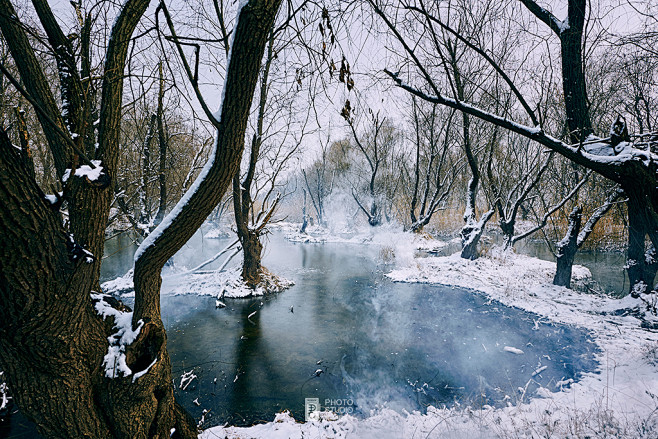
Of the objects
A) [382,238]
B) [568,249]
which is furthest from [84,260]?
[382,238]

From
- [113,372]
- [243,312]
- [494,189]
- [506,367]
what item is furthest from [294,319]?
[494,189]

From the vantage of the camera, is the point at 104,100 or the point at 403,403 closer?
the point at 104,100

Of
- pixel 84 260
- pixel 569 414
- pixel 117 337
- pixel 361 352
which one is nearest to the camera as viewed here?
pixel 84 260

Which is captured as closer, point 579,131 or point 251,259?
point 579,131

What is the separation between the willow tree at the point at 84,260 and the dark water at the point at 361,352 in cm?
213

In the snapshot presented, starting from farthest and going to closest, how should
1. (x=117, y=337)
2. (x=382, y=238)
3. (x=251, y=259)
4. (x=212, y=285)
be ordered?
(x=382, y=238)
(x=212, y=285)
(x=251, y=259)
(x=117, y=337)

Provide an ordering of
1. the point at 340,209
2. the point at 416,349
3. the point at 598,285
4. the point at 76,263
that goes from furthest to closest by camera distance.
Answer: the point at 340,209 < the point at 598,285 < the point at 416,349 < the point at 76,263

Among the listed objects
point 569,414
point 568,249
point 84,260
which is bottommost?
point 569,414

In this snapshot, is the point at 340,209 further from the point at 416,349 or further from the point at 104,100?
the point at 104,100

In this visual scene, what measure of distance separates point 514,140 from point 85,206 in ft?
47.0

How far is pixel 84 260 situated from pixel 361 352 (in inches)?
194

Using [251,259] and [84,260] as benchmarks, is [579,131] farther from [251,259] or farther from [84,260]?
[251,259]

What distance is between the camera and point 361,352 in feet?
18.3

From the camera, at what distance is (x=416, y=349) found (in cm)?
561
